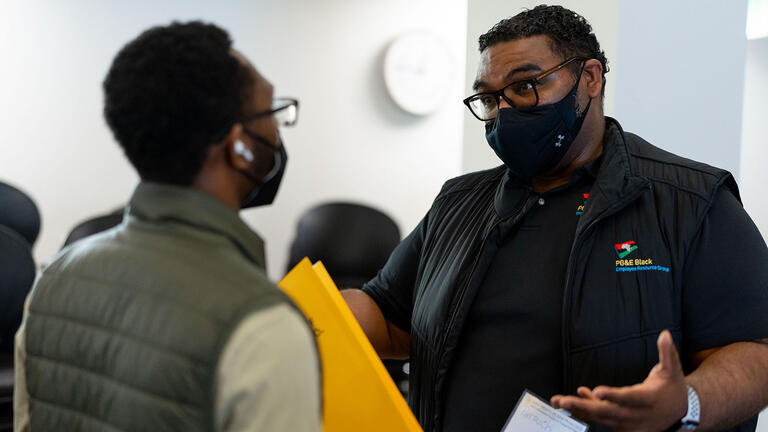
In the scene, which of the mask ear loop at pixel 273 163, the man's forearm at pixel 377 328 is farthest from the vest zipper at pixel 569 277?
the mask ear loop at pixel 273 163

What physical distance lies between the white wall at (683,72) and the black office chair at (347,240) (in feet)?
6.84

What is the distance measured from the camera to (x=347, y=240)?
386cm

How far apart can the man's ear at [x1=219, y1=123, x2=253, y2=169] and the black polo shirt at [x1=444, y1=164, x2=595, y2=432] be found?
0.74 m

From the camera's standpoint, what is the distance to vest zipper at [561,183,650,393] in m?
1.34

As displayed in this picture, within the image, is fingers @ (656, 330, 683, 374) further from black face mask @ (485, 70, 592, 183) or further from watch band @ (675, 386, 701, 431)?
black face mask @ (485, 70, 592, 183)

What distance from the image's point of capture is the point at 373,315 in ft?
5.68

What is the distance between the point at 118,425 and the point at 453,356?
82 cm

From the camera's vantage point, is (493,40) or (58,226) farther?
(58,226)

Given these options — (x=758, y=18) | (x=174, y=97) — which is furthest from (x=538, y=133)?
(x=758, y=18)

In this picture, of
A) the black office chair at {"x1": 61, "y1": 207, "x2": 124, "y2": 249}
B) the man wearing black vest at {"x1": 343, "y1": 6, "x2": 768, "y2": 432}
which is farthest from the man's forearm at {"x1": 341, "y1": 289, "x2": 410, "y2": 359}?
the black office chair at {"x1": 61, "y1": 207, "x2": 124, "y2": 249}

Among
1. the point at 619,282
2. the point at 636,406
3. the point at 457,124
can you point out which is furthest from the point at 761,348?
the point at 457,124

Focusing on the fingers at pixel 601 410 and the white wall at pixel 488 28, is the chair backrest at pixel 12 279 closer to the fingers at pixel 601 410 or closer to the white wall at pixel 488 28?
the white wall at pixel 488 28

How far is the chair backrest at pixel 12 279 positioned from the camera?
2943 mm

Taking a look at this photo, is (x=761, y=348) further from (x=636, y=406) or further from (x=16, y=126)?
(x=16, y=126)
